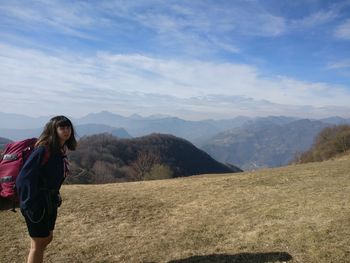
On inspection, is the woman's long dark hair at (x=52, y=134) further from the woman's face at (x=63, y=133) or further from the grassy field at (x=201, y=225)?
the grassy field at (x=201, y=225)

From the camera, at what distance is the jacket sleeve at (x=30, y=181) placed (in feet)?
20.5

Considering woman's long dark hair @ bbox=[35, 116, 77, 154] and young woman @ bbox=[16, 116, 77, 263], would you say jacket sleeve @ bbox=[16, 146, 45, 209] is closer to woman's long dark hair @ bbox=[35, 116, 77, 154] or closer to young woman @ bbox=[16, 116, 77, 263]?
young woman @ bbox=[16, 116, 77, 263]

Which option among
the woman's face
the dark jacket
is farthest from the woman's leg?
the woman's face

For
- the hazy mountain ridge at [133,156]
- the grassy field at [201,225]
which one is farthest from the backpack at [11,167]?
the hazy mountain ridge at [133,156]

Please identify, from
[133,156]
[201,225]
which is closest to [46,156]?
[201,225]

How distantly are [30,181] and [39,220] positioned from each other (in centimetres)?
71

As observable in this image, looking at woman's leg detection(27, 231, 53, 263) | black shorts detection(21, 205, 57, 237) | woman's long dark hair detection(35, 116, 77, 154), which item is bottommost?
woman's leg detection(27, 231, 53, 263)

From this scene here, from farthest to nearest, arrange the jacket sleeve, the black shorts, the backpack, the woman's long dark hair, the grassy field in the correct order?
the grassy field → the backpack → the woman's long dark hair → the black shorts → the jacket sleeve

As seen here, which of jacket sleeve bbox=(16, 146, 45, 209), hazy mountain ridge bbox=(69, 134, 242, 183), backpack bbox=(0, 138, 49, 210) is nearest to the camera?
jacket sleeve bbox=(16, 146, 45, 209)

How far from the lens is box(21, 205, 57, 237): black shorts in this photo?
6.40 meters

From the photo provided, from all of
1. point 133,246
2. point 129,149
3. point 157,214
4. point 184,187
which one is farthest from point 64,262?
point 129,149

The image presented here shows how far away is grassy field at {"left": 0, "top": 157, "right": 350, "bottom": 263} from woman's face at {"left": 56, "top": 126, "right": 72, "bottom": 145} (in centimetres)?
356

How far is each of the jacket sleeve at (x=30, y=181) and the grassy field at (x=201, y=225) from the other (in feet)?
10.8

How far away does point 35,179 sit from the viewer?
628 centimetres
